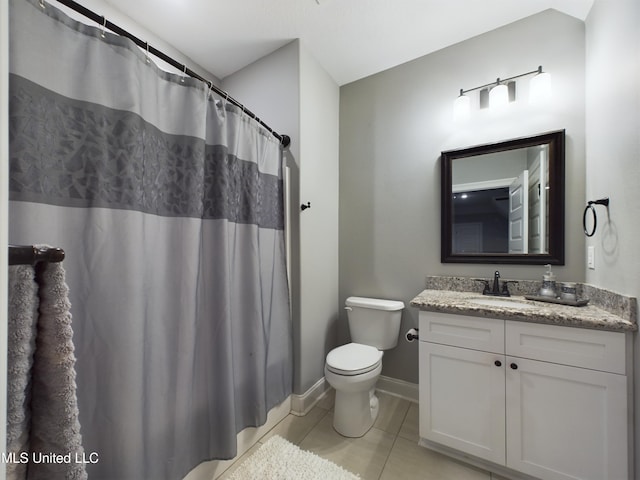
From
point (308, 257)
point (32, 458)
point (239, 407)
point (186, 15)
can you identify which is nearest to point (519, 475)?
point (239, 407)

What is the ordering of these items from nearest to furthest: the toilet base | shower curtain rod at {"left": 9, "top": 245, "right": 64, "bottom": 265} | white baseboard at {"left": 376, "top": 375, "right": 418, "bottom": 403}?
shower curtain rod at {"left": 9, "top": 245, "right": 64, "bottom": 265}, the toilet base, white baseboard at {"left": 376, "top": 375, "right": 418, "bottom": 403}

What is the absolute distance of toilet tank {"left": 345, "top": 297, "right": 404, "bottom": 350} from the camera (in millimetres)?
1884

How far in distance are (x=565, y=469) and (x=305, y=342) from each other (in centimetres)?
141

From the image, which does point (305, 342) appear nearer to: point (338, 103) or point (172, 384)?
point (172, 384)

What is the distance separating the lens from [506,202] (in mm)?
1721

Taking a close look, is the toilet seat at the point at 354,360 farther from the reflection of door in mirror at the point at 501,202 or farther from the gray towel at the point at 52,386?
the gray towel at the point at 52,386

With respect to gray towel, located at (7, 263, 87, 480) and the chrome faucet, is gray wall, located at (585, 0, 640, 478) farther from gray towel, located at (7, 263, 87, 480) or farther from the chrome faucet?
gray towel, located at (7, 263, 87, 480)

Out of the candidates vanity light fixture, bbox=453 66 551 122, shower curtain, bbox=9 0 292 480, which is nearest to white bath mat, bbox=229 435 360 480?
shower curtain, bbox=9 0 292 480

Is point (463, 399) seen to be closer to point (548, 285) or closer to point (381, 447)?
point (381, 447)

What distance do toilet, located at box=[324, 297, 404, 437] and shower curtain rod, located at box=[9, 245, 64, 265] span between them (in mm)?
1451

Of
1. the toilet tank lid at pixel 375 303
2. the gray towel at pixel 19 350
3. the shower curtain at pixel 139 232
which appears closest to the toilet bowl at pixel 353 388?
the toilet tank lid at pixel 375 303

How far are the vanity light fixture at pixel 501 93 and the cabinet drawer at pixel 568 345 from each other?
1348 millimetres

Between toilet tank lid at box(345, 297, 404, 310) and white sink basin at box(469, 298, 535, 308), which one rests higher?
white sink basin at box(469, 298, 535, 308)

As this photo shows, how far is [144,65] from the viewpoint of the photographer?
1.01m
